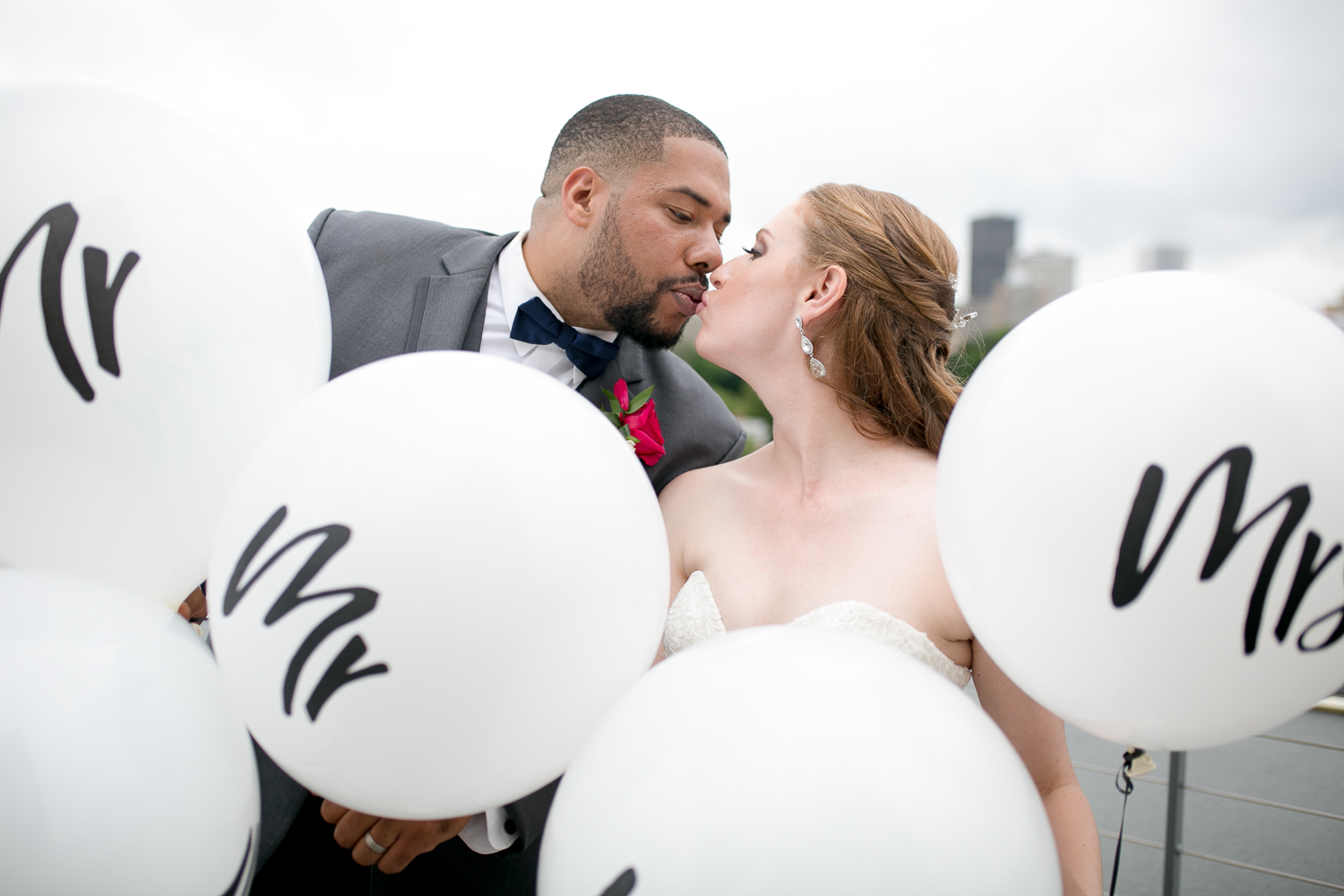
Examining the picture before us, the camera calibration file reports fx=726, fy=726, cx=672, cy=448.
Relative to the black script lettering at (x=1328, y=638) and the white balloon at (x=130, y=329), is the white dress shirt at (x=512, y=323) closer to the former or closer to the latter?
the white balloon at (x=130, y=329)

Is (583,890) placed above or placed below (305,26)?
below

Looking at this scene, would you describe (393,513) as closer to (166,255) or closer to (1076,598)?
(166,255)

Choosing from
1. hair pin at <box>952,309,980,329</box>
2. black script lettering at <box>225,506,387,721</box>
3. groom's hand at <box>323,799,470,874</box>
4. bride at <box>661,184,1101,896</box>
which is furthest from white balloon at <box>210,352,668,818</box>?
hair pin at <box>952,309,980,329</box>

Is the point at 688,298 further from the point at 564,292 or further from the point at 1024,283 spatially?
the point at 1024,283

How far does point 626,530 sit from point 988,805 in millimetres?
555

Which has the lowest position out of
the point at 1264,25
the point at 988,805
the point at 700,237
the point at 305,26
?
the point at 988,805

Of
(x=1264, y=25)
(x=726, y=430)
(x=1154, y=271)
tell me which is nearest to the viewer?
(x=1154, y=271)

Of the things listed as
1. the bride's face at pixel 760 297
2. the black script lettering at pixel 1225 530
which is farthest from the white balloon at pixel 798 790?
the bride's face at pixel 760 297

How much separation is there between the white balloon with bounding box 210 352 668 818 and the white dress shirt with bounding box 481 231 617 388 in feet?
4.70

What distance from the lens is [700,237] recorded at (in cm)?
251

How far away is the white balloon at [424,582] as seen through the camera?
0.86 meters

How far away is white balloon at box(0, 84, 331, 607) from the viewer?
102cm

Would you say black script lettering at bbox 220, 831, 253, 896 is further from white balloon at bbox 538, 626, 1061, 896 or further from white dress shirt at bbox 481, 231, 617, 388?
white dress shirt at bbox 481, 231, 617, 388

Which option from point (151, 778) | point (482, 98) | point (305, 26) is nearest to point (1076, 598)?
point (151, 778)
